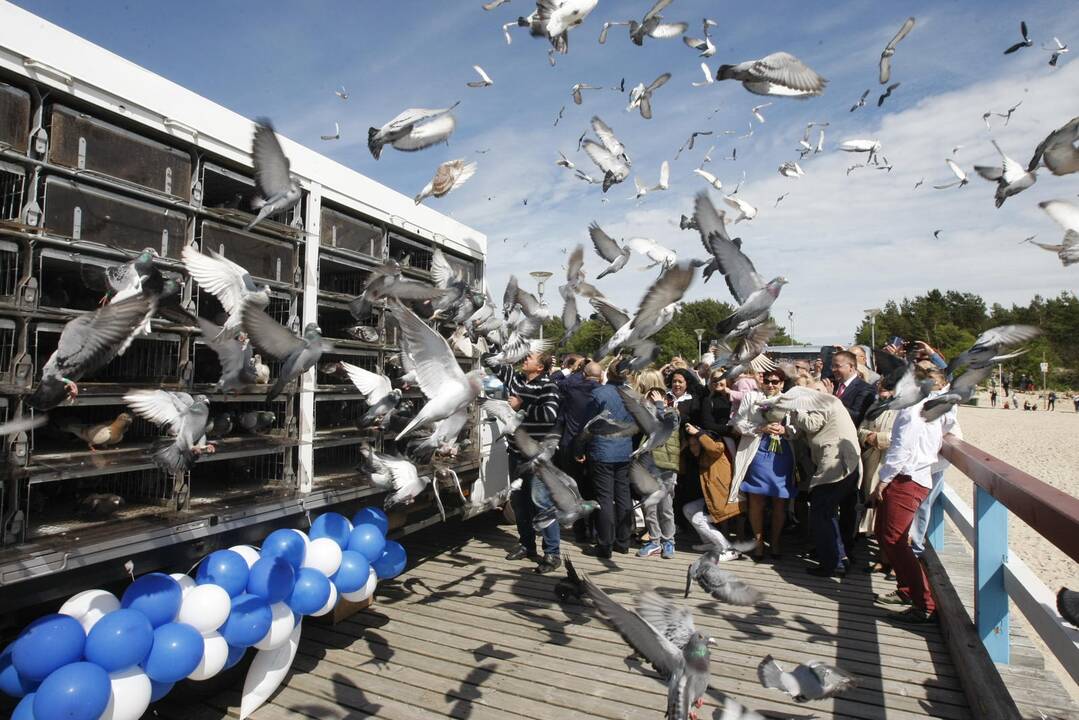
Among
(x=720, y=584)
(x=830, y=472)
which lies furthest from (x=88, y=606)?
(x=830, y=472)

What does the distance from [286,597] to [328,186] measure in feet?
10.4

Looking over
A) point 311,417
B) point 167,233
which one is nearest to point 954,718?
point 311,417

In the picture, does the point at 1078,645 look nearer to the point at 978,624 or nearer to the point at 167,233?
the point at 978,624

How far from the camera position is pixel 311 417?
15.5 ft

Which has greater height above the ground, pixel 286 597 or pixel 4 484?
pixel 4 484

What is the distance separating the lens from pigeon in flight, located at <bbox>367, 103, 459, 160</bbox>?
15.7 feet

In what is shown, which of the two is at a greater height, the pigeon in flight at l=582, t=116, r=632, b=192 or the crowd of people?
the pigeon in flight at l=582, t=116, r=632, b=192

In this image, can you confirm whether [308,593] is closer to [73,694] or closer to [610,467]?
[73,694]

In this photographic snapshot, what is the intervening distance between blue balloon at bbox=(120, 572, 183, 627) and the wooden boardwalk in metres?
0.93

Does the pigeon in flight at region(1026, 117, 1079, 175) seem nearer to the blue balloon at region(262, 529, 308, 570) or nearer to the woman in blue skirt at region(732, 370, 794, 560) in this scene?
the woman in blue skirt at region(732, 370, 794, 560)

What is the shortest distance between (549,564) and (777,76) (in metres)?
4.87

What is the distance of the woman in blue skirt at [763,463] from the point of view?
248 inches

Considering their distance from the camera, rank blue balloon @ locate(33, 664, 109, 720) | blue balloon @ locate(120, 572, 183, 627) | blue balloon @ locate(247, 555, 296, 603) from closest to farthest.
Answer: blue balloon @ locate(33, 664, 109, 720) → blue balloon @ locate(120, 572, 183, 627) → blue balloon @ locate(247, 555, 296, 603)

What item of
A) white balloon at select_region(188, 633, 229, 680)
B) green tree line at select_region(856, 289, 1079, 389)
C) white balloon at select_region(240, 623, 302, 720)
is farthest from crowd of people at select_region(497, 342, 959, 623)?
green tree line at select_region(856, 289, 1079, 389)
